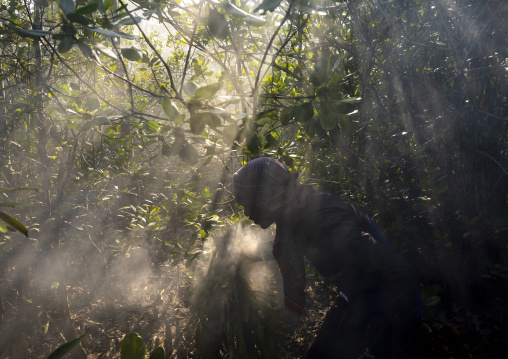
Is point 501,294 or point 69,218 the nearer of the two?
point 501,294

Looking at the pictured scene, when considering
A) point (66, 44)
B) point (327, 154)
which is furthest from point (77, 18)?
point (327, 154)

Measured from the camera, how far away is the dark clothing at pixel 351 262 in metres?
1.59

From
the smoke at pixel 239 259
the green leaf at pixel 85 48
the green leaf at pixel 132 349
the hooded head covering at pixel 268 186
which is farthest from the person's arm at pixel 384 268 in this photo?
the green leaf at pixel 85 48

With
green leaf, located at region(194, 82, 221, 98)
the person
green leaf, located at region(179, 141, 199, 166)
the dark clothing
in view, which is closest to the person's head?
the person

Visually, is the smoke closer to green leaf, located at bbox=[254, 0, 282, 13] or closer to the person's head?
the person's head

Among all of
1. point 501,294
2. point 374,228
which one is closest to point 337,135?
point 374,228

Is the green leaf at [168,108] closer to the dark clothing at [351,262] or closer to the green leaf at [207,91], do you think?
the green leaf at [207,91]

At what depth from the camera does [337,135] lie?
219 centimetres

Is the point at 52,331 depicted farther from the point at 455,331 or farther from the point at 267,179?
the point at 455,331

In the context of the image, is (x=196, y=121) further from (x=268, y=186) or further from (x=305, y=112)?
(x=268, y=186)

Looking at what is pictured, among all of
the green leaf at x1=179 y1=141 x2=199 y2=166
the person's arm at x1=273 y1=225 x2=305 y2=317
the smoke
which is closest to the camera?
the green leaf at x1=179 y1=141 x2=199 y2=166

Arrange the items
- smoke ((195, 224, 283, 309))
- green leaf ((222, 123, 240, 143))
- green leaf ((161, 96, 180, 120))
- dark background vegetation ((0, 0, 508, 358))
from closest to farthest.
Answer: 1. green leaf ((161, 96, 180, 120))
2. green leaf ((222, 123, 240, 143))
3. dark background vegetation ((0, 0, 508, 358))
4. smoke ((195, 224, 283, 309))

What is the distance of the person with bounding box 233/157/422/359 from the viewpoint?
1.60m

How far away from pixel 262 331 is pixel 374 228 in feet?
3.56
